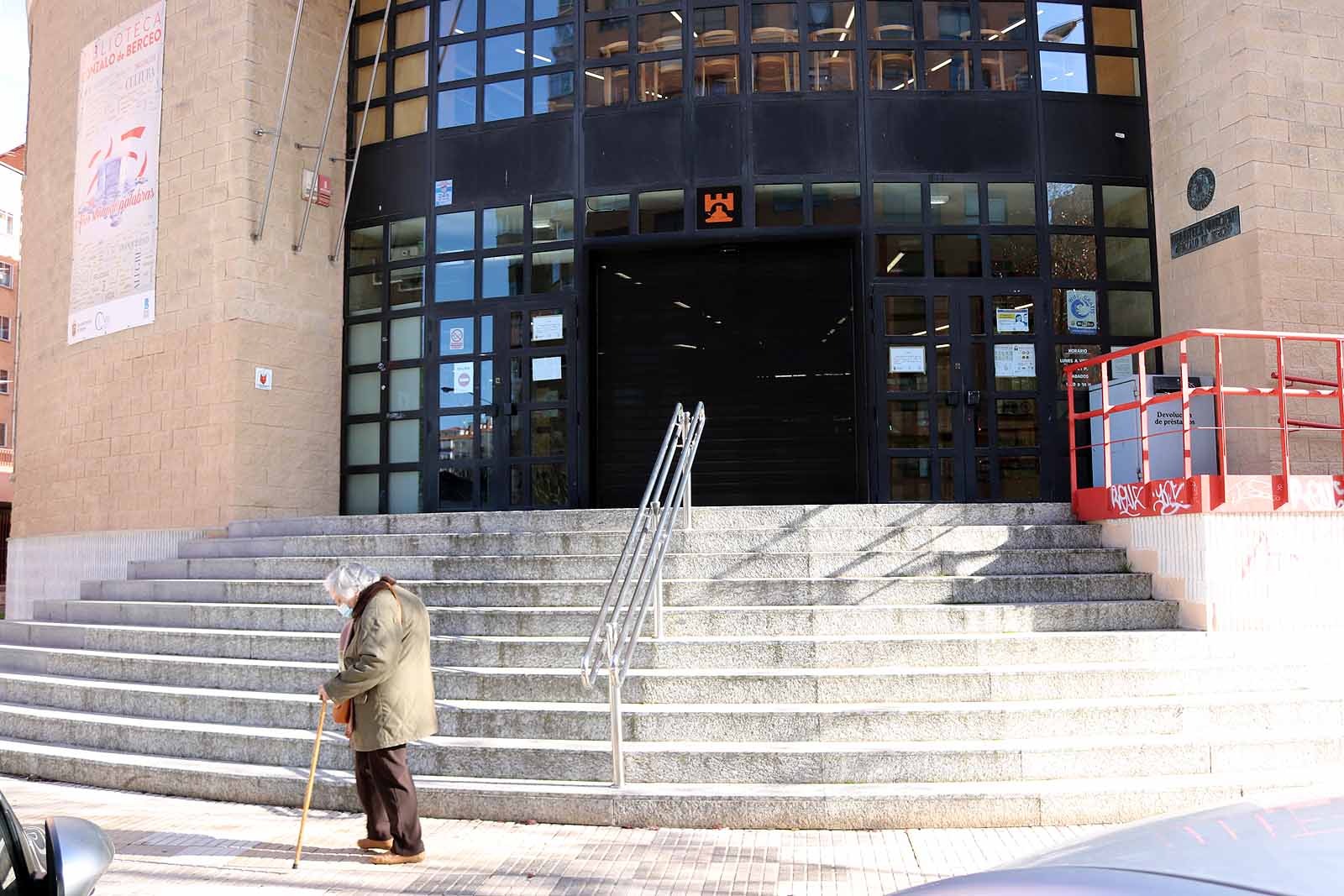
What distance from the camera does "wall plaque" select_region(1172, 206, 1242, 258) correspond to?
35.4 ft

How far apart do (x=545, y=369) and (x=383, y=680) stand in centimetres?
705

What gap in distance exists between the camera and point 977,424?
38.9 ft

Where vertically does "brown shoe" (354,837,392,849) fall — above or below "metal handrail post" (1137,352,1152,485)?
below

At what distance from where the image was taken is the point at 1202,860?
64.7 inches

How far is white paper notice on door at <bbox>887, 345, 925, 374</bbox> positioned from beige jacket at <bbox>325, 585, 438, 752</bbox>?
282 inches

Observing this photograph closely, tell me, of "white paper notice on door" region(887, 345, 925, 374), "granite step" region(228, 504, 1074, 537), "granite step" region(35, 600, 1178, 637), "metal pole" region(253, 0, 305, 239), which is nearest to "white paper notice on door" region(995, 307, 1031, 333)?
"white paper notice on door" region(887, 345, 925, 374)

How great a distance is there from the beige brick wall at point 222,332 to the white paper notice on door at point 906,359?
6307 mm

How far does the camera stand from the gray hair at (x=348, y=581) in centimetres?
594

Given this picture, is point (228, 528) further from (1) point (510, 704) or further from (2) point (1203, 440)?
(2) point (1203, 440)

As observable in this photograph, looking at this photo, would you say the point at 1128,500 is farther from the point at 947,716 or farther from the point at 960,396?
the point at 960,396

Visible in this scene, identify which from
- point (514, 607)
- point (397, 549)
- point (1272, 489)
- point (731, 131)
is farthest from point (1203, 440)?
point (397, 549)

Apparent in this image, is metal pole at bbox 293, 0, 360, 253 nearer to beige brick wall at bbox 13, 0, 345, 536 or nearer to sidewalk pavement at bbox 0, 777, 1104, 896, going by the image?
beige brick wall at bbox 13, 0, 345, 536

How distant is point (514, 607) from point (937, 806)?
3419mm

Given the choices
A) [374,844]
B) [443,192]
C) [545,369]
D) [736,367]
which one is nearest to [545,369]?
[545,369]
